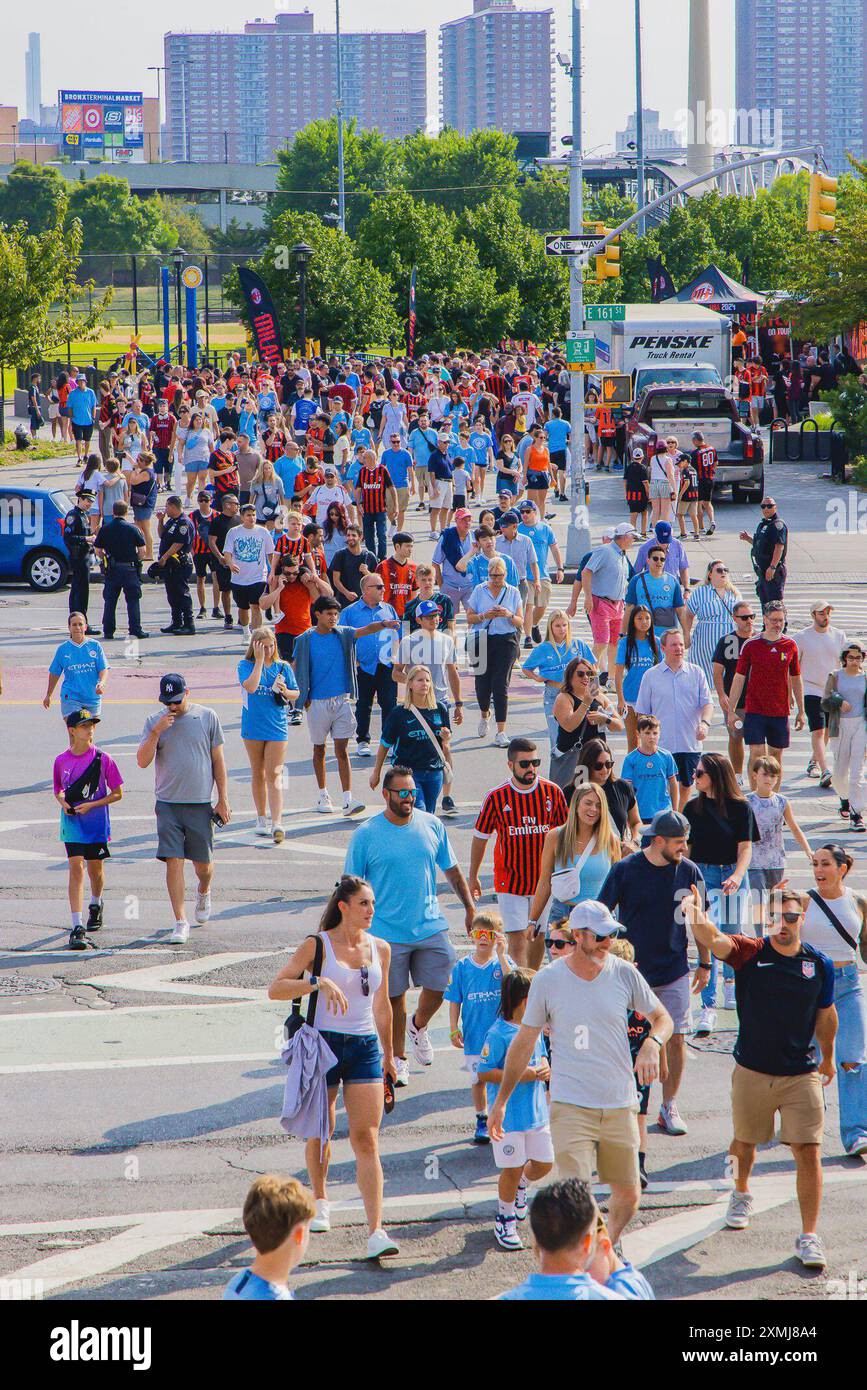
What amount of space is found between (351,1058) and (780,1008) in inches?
71.4

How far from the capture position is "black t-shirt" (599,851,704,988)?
8.26 m

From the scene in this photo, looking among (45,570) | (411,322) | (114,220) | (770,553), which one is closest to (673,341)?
(411,322)

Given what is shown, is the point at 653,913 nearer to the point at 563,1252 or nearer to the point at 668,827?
the point at 668,827

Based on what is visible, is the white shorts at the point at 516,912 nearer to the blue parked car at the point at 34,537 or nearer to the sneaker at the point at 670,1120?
the sneaker at the point at 670,1120

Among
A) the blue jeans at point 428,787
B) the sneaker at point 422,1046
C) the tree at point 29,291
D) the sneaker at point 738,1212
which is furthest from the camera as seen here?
the tree at point 29,291

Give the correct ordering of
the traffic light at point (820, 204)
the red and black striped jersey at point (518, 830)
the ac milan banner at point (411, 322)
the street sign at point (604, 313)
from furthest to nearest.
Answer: the ac milan banner at point (411, 322) → the street sign at point (604, 313) → the traffic light at point (820, 204) → the red and black striped jersey at point (518, 830)

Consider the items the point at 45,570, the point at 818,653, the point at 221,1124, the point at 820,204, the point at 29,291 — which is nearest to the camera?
the point at 221,1124

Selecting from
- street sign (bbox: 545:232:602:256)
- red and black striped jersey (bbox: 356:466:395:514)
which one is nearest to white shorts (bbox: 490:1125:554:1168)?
red and black striped jersey (bbox: 356:466:395:514)

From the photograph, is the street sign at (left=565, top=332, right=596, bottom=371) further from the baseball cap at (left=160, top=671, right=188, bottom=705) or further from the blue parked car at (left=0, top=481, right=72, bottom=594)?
the baseball cap at (left=160, top=671, right=188, bottom=705)

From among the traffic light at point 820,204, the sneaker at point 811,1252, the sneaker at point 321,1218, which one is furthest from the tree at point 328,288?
the sneaker at point 811,1252

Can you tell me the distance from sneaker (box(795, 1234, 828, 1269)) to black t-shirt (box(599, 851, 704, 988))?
1.55 metres

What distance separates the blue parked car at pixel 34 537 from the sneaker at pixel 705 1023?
16732mm

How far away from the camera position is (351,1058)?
7.32m

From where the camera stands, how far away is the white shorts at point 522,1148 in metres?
7.30
